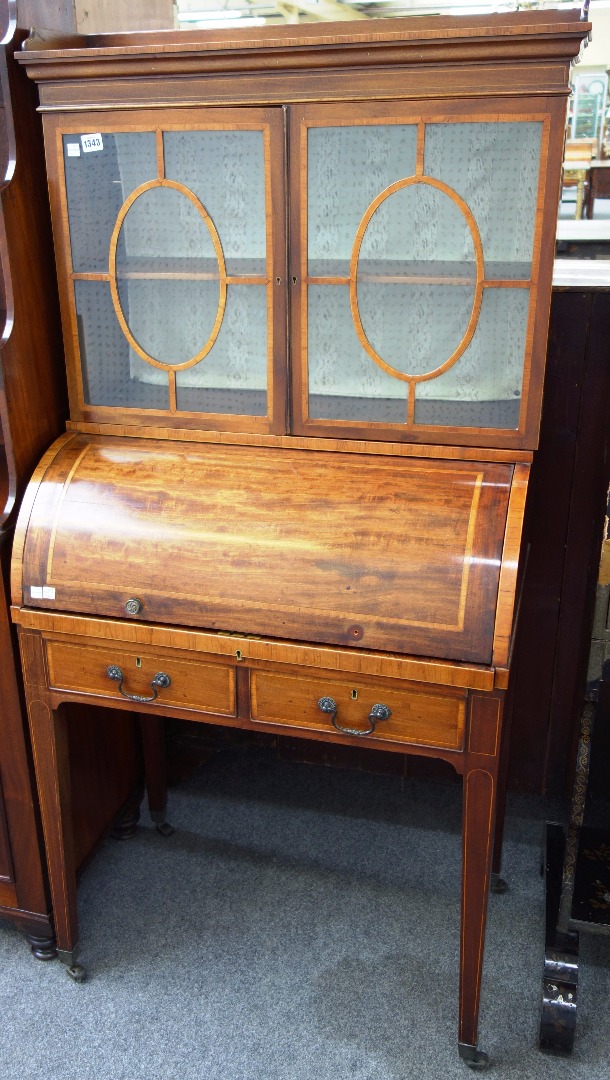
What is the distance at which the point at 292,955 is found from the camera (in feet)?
6.58

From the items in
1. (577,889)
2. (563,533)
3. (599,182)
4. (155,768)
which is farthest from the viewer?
(599,182)

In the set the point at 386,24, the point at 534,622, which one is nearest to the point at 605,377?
the point at 534,622

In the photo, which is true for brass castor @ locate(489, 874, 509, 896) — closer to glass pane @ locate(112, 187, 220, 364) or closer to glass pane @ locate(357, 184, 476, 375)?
glass pane @ locate(357, 184, 476, 375)

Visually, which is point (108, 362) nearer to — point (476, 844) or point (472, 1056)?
point (476, 844)

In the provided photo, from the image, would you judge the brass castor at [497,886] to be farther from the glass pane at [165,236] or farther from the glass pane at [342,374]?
the glass pane at [165,236]

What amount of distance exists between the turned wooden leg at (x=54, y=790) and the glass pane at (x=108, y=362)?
0.52m

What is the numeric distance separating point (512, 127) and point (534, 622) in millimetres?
1219

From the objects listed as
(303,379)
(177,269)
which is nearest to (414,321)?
(303,379)

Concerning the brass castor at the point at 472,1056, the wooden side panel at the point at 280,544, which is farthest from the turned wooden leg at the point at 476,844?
the wooden side panel at the point at 280,544

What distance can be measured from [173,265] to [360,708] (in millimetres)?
922

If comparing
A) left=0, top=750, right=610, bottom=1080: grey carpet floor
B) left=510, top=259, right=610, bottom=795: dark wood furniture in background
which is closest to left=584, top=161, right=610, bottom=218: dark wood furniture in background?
left=510, top=259, right=610, bottom=795: dark wood furniture in background

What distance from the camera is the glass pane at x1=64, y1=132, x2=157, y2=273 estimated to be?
1727 mm

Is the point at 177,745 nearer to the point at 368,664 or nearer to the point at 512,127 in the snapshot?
the point at 368,664

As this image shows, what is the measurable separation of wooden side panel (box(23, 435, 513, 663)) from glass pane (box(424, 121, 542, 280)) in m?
0.38
